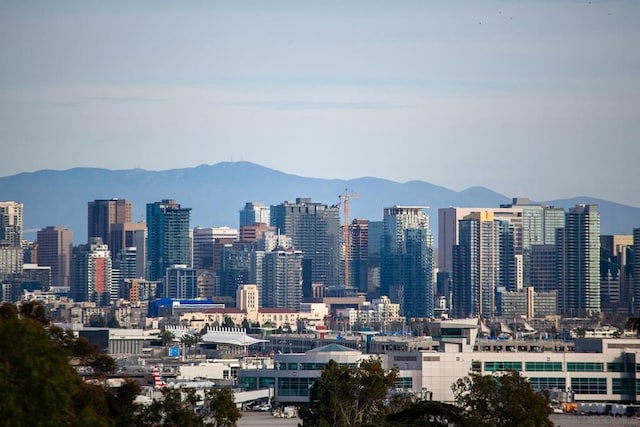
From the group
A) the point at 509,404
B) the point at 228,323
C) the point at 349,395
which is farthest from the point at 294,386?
the point at 228,323

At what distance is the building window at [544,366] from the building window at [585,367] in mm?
459

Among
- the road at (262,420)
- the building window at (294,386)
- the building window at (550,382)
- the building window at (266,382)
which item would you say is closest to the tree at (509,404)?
the road at (262,420)

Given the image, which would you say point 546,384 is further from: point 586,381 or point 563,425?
point 563,425

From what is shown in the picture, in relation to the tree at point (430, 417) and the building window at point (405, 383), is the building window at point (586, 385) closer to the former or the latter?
the building window at point (405, 383)

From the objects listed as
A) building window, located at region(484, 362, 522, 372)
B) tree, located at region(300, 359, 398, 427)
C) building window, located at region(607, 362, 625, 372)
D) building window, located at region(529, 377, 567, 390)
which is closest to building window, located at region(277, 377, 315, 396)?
building window, located at region(484, 362, 522, 372)

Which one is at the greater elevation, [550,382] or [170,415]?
[170,415]

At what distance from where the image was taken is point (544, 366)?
80.2 metres

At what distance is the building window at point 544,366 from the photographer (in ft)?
263

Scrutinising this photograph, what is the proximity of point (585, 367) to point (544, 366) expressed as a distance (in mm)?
1710

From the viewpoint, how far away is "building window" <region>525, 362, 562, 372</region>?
8006 centimetres

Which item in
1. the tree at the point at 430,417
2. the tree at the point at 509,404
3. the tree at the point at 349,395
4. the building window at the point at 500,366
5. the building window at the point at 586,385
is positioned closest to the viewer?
the tree at the point at 430,417

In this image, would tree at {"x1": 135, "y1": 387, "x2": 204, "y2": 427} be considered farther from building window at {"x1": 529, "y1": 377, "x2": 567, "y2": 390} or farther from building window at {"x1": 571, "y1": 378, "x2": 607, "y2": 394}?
building window at {"x1": 571, "y1": 378, "x2": 607, "y2": 394}

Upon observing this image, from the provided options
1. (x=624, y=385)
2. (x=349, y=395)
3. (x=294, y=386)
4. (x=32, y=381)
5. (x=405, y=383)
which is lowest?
(x=294, y=386)

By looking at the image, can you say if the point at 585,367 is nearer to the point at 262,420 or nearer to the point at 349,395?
the point at 262,420
